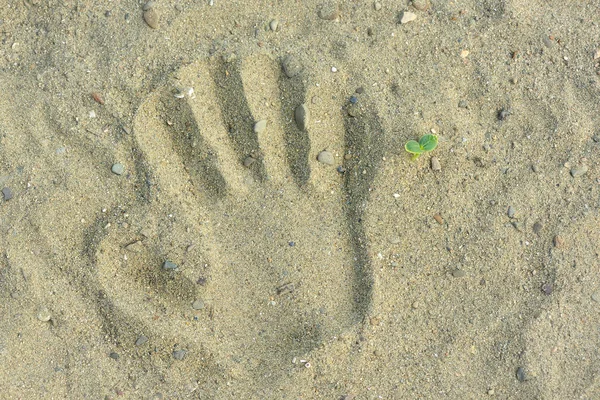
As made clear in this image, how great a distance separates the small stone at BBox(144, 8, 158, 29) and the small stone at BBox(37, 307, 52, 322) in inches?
50.6

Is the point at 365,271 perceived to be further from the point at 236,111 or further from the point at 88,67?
the point at 88,67

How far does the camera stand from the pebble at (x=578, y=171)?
259 cm

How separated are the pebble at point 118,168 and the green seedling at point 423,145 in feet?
3.94

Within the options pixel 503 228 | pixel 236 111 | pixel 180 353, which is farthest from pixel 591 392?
pixel 236 111

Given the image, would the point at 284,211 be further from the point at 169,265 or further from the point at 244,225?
the point at 169,265

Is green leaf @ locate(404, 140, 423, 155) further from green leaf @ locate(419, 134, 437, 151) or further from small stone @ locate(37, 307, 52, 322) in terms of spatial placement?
small stone @ locate(37, 307, 52, 322)

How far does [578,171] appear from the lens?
2586 millimetres

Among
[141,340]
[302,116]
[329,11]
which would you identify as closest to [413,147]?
[302,116]

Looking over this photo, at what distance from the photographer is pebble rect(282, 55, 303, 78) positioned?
2508 millimetres

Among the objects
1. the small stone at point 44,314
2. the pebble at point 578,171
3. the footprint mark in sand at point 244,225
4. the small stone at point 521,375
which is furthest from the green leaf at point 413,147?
the small stone at point 44,314

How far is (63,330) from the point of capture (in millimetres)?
2471

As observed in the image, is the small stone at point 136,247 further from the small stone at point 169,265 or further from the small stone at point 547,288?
the small stone at point 547,288

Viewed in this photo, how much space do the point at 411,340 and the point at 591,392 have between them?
814 mm

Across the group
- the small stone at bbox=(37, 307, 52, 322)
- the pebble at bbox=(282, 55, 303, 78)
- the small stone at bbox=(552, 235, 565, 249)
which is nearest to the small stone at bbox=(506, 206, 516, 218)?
the small stone at bbox=(552, 235, 565, 249)
